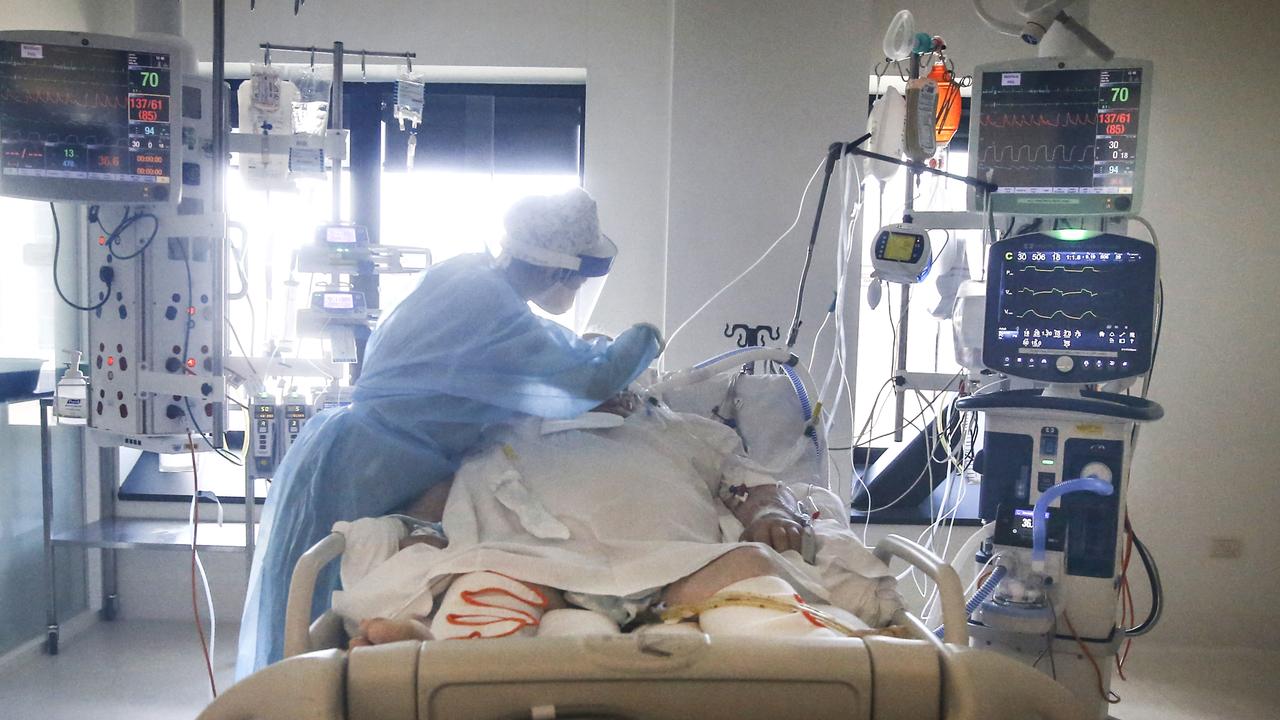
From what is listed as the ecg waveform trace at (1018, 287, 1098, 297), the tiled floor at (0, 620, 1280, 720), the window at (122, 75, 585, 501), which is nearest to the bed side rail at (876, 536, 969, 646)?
the ecg waveform trace at (1018, 287, 1098, 297)

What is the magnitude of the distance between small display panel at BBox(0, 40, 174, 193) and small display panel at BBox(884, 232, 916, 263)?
2001mm

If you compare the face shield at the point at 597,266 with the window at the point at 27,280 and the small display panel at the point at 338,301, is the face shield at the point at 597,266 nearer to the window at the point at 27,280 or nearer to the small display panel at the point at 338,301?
the small display panel at the point at 338,301

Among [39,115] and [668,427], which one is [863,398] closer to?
[668,427]

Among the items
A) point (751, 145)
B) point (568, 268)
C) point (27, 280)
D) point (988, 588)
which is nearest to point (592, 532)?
point (568, 268)

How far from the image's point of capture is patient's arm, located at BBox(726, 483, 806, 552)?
153 cm

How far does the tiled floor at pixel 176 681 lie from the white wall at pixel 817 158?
263 mm

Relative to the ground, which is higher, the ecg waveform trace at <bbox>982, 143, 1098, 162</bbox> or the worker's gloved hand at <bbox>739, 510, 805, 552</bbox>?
→ the ecg waveform trace at <bbox>982, 143, 1098, 162</bbox>

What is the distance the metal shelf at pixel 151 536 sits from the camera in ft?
9.88

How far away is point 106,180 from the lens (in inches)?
94.7

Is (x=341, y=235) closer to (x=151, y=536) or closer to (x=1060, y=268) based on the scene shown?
(x=151, y=536)

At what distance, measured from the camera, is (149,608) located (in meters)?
3.54

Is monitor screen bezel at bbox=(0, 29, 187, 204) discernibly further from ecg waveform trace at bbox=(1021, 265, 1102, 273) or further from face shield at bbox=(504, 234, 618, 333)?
ecg waveform trace at bbox=(1021, 265, 1102, 273)

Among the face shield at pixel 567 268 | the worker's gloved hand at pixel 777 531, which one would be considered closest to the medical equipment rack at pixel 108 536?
the face shield at pixel 567 268

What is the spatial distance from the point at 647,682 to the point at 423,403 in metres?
0.80
